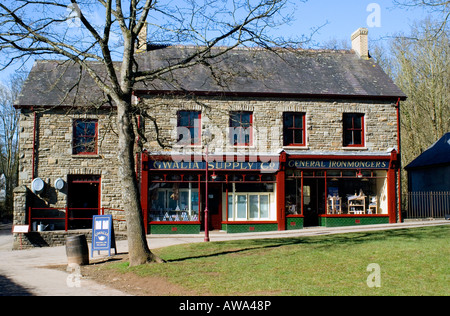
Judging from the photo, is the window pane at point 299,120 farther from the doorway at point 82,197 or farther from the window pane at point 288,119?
the doorway at point 82,197

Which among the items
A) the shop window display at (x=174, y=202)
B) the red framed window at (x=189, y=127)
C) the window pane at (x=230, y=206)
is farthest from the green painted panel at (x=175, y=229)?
the red framed window at (x=189, y=127)

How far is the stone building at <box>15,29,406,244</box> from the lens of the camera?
70.9ft

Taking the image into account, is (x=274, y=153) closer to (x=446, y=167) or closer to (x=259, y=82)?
(x=259, y=82)

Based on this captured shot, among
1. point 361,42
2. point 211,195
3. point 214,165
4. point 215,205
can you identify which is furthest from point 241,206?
point 361,42

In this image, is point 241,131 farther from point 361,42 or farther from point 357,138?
point 361,42

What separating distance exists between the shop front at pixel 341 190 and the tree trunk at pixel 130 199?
1102cm

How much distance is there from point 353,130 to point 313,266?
13.3 m

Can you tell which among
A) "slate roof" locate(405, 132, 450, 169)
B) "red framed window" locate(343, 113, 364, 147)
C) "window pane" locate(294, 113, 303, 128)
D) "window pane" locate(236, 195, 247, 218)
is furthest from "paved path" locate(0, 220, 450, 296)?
"slate roof" locate(405, 132, 450, 169)

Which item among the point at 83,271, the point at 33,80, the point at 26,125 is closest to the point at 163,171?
the point at 26,125

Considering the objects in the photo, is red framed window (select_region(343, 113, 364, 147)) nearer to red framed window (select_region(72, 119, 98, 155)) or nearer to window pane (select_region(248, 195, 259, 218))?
window pane (select_region(248, 195, 259, 218))

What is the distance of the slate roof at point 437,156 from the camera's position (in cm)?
2775

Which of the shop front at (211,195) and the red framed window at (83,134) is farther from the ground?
the red framed window at (83,134)

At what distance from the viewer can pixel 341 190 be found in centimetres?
2323

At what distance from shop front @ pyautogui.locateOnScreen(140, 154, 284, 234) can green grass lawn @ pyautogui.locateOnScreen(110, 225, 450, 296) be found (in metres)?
6.27
